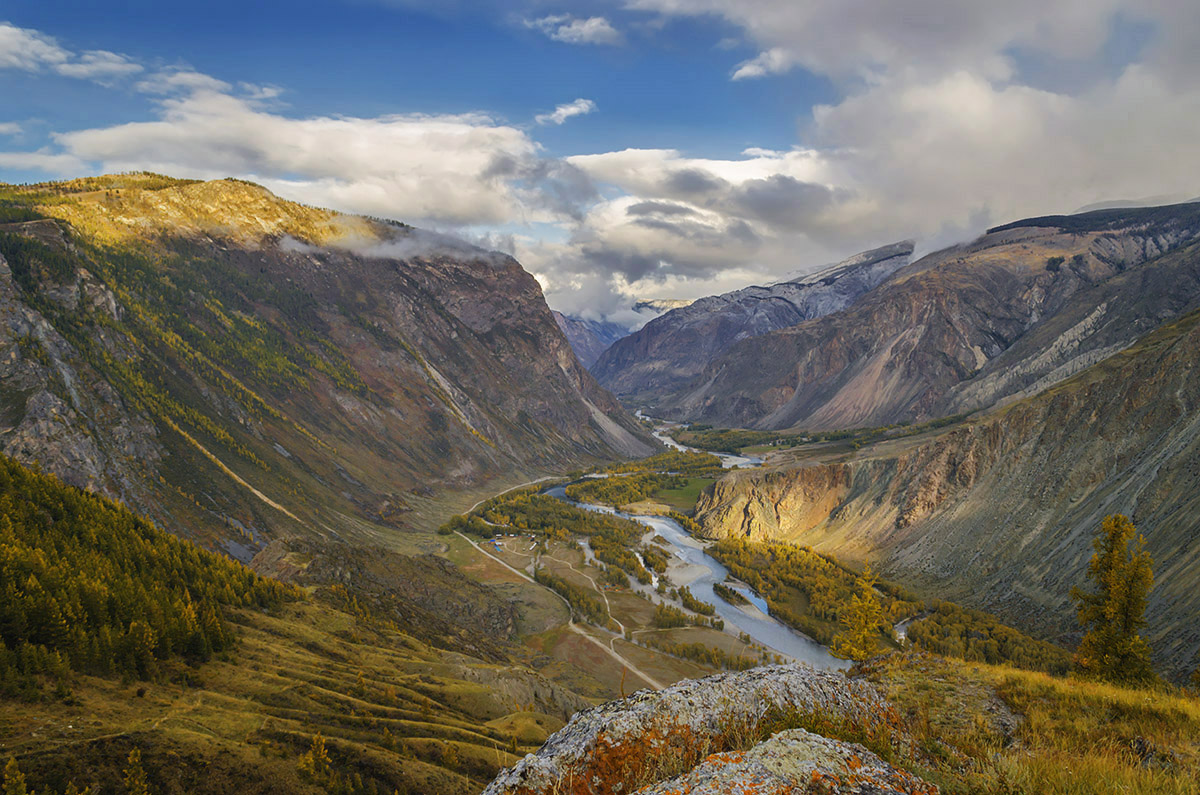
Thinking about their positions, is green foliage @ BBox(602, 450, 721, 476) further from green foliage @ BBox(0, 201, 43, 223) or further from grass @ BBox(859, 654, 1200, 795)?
grass @ BBox(859, 654, 1200, 795)

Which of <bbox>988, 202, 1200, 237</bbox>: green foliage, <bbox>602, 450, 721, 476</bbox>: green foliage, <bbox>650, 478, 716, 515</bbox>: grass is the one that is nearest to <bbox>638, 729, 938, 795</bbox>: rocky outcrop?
<bbox>650, 478, 716, 515</bbox>: grass

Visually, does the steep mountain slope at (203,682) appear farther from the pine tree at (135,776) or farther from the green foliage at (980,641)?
the green foliage at (980,641)

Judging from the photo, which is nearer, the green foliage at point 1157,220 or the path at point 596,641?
the path at point 596,641

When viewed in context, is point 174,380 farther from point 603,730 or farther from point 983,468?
point 983,468

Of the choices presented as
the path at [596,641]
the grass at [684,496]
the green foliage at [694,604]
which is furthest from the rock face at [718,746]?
the grass at [684,496]

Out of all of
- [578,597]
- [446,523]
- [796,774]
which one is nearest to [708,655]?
[578,597]

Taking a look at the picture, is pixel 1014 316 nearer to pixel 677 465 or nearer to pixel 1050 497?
pixel 677 465

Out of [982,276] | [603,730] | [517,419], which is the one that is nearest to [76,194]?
[517,419]
